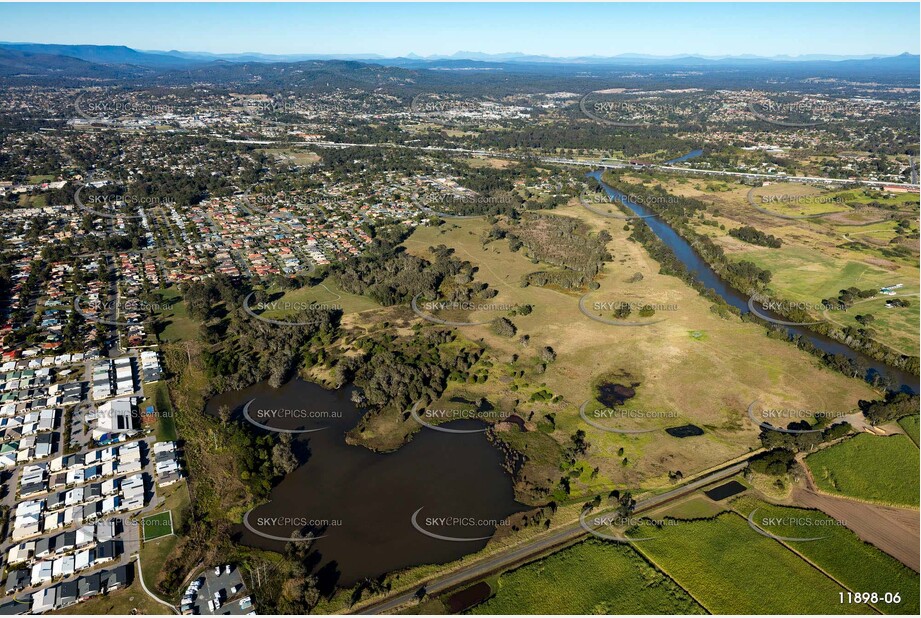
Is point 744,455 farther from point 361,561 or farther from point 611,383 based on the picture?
point 361,561

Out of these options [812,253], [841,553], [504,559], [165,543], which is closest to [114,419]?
[165,543]

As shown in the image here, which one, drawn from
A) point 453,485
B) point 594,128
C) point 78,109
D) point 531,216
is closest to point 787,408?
point 453,485

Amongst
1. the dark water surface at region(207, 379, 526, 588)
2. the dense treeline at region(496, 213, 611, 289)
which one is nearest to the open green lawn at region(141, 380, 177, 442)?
the dark water surface at region(207, 379, 526, 588)

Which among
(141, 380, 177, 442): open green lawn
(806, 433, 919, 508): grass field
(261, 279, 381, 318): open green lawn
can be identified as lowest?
(806, 433, 919, 508): grass field

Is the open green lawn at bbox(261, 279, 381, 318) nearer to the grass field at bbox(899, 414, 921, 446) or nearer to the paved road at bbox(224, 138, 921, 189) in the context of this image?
the grass field at bbox(899, 414, 921, 446)

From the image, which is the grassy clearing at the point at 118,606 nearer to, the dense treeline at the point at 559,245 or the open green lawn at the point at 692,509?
the open green lawn at the point at 692,509

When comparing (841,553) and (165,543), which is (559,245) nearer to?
(841,553)
